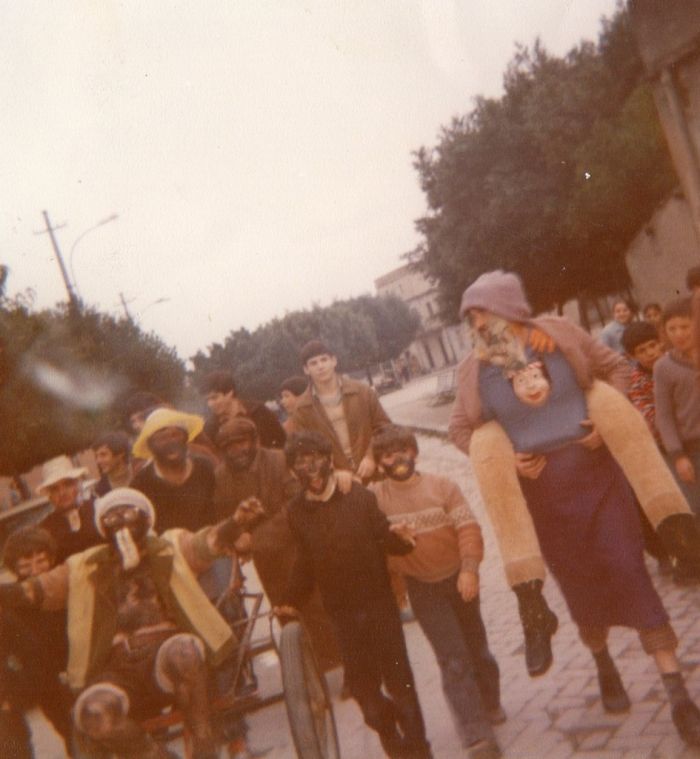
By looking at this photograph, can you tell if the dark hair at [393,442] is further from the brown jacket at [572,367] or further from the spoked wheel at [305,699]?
the spoked wheel at [305,699]

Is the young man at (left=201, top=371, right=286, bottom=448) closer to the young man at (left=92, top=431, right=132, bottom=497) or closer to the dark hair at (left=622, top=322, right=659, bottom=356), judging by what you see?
the young man at (left=92, top=431, right=132, bottom=497)

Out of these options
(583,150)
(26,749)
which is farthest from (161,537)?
(583,150)

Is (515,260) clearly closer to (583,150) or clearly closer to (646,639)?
(583,150)

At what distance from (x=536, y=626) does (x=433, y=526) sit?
0.67 meters

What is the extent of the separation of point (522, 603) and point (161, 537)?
157cm

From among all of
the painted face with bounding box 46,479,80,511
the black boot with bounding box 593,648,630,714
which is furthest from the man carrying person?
the black boot with bounding box 593,648,630,714

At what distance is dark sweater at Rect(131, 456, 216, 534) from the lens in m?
5.47

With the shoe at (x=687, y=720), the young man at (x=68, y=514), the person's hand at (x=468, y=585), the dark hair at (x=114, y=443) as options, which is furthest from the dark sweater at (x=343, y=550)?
the dark hair at (x=114, y=443)

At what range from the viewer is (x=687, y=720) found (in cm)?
372

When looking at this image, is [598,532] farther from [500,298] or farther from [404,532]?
[500,298]

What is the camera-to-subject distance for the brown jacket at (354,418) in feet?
20.9

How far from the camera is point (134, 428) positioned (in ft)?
23.4

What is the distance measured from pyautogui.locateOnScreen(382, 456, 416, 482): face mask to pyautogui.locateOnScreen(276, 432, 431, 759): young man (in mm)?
176

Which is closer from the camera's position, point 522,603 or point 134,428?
point 522,603
